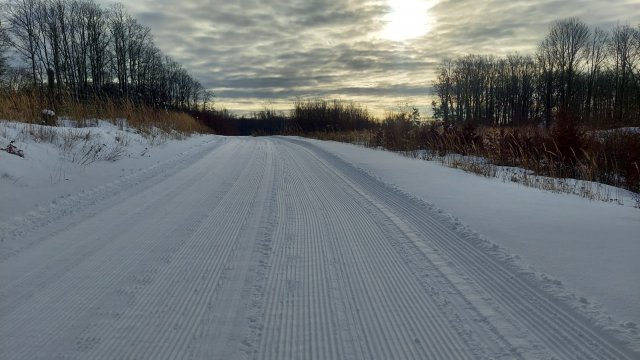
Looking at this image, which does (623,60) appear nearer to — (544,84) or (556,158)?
(544,84)

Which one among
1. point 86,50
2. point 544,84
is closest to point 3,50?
point 86,50

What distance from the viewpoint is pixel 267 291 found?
3461 mm

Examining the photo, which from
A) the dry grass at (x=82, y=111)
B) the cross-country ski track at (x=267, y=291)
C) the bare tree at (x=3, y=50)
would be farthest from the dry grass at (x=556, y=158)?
the bare tree at (x=3, y=50)

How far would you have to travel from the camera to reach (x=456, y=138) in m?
19.7

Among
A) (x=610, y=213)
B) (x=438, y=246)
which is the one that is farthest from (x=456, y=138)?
(x=438, y=246)

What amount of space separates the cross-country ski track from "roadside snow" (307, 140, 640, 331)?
11.0 inches

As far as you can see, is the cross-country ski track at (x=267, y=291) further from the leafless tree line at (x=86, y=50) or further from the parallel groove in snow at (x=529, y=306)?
the leafless tree line at (x=86, y=50)

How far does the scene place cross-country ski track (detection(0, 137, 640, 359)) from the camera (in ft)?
8.67

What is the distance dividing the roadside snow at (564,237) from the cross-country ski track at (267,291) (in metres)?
0.28

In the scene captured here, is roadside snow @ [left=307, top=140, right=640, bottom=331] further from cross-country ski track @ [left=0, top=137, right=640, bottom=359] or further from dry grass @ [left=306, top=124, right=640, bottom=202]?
dry grass @ [left=306, top=124, right=640, bottom=202]

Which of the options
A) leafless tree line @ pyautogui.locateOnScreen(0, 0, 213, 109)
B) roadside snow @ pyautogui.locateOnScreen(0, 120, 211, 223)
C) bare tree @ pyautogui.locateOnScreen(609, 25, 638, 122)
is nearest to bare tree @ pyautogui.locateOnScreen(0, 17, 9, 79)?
leafless tree line @ pyautogui.locateOnScreen(0, 0, 213, 109)

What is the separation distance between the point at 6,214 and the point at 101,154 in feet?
16.5

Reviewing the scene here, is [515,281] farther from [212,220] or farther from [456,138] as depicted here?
[456,138]

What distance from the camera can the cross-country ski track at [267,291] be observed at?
104 inches
